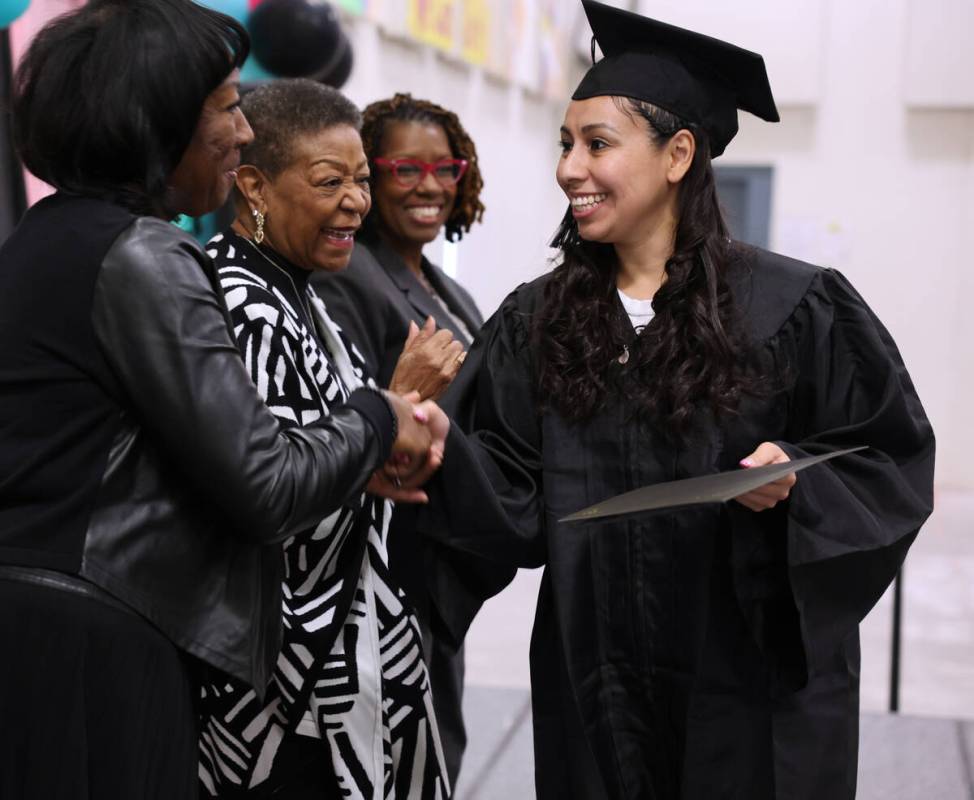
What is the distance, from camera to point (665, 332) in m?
2.11

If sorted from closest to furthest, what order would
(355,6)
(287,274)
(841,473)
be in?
(841,473)
(287,274)
(355,6)

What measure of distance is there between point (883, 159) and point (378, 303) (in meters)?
8.13

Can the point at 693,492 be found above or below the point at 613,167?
below

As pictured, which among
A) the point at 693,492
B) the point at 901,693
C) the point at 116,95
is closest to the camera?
the point at 116,95

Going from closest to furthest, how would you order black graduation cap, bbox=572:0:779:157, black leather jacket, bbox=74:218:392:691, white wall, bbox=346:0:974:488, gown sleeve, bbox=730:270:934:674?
1. black leather jacket, bbox=74:218:392:691
2. gown sleeve, bbox=730:270:934:674
3. black graduation cap, bbox=572:0:779:157
4. white wall, bbox=346:0:974:488

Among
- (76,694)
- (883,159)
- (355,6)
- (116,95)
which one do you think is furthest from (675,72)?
(883,159)

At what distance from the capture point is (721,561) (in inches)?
83.4

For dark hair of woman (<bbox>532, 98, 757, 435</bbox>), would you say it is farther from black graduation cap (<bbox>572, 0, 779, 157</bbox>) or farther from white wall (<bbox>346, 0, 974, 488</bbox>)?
white wall (<bbox>346, 0, 974, 488</bbox>)

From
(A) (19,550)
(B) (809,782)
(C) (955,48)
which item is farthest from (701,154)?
(C) (955,48)

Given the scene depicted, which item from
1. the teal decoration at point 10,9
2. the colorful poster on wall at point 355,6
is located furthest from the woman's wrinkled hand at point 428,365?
the colorful poster on wall at point 355,6

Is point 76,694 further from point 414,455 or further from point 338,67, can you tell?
point 338,67

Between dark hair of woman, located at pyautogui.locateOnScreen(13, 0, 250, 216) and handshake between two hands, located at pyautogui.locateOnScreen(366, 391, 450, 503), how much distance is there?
489 mm

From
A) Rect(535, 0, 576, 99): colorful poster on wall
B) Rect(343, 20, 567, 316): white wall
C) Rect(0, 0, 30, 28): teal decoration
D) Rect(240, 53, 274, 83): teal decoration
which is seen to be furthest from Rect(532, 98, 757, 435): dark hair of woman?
Rect(535, 0, 576, 99): colorful poster on wall

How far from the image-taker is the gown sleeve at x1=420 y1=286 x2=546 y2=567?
6.91ft
